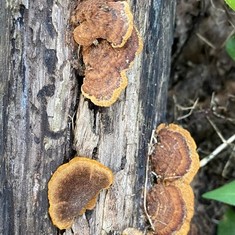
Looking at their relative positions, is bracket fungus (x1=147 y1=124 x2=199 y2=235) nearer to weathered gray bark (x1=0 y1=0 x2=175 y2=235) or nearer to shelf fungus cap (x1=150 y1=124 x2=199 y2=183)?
shelf fungus cap (x1=150 y1=124 x2=199 y2=183)

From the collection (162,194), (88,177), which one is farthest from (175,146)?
(88,177)

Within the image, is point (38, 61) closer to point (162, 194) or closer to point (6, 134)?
point (6, 134)

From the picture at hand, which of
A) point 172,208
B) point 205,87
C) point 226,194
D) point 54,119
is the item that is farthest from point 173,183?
point 205,87

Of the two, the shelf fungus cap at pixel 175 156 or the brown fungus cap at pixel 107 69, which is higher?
the brown fungus cap at pixel 107 69

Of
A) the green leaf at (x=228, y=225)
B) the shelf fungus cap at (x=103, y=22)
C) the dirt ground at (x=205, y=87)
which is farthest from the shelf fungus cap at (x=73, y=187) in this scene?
the dirt ground at (x=205, y=87)

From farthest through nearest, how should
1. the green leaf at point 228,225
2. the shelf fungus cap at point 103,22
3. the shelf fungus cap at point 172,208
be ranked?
the green leaf at point 228,225
the shelf fungus cap at point 172,208
the shelf fungus cap at point 103,22

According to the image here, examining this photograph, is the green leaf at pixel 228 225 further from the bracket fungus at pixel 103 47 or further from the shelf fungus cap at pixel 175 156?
the bracket fungus at pixel 103 47

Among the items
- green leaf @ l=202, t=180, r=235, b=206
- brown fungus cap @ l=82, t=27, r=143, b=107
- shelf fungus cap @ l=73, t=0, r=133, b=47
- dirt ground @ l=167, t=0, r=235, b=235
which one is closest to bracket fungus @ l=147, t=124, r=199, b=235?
green leaf @ l=202, t=180, r=235, b=206
